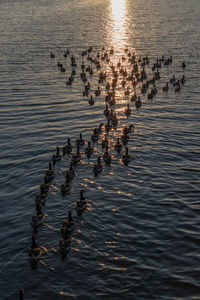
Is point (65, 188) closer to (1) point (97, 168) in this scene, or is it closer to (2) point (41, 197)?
(2) point (41, 197)

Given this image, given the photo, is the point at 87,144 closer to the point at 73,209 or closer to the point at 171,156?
the point at 171,156

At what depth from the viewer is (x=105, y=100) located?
50.3m

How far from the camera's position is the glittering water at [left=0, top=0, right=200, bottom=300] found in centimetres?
2106

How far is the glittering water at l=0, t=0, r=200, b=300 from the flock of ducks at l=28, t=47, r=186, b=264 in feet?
2.32

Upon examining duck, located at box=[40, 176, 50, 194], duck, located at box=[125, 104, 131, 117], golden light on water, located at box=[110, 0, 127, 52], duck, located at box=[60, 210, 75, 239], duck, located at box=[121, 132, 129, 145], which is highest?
golden light on water, located at box=[110, 0, 127, 52]

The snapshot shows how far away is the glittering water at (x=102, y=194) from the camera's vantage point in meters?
21.1

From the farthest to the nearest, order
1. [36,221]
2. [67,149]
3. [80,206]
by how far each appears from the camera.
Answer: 1. [67,149]
2. [80,206]
3. [36,221]

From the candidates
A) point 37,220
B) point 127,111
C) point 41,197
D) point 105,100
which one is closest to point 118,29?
point 105,100

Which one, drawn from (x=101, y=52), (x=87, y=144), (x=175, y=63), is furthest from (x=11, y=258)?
(x=101, y=52)

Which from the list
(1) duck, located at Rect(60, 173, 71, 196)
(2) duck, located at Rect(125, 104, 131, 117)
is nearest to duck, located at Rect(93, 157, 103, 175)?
(1) duck, located at Rect(60, 173, 71, 196)

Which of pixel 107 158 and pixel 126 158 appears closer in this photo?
pixel 107 158

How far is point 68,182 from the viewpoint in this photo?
98.6 feet

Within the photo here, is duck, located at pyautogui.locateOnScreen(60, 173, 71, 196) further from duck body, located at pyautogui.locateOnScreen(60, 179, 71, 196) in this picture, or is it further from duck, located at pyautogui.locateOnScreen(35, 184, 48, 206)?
duck, located at pyautogui.locateOnScreen(35, 184, 48, 206)

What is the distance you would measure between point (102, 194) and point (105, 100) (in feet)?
76.9
